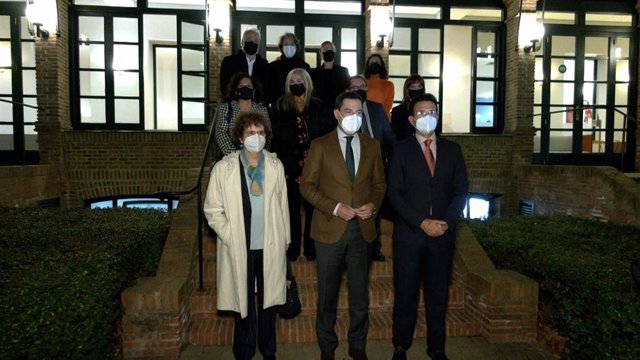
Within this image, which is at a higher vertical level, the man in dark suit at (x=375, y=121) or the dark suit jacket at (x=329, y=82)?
the dark suit jacket at (x=329, y=82)

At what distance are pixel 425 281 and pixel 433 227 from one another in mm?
490

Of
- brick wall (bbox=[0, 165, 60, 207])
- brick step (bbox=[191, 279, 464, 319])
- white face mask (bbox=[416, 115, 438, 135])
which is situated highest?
white face mask (bbox=[416, 115, 438, 135])

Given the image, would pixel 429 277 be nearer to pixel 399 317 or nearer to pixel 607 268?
pixel 399 317

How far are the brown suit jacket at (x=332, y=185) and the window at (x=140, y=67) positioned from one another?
305 inches

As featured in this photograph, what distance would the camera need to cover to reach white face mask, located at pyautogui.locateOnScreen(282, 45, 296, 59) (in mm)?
5867

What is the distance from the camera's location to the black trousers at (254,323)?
3.64 m

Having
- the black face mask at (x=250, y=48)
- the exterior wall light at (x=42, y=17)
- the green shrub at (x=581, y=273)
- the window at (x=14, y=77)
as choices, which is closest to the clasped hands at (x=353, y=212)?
the green shrub at (x=581, y=273)

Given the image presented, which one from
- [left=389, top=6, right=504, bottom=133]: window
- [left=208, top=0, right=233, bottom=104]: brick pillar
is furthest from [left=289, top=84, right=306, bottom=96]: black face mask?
[left=389, top=6, right=504, bottom=133]: window

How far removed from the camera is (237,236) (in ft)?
11.7

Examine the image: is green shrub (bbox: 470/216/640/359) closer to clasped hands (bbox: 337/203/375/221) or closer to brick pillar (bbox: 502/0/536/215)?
clasped hands (bbox: 337/203/375/221)

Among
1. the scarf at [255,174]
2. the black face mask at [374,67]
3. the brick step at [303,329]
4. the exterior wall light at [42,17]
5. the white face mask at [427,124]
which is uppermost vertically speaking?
the exterior wall light at [42,17]

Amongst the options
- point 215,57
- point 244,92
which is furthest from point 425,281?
point 215,57

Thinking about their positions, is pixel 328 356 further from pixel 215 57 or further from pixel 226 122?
pixel 215 57

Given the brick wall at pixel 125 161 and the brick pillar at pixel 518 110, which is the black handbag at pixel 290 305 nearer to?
the brick wall at pixel 125 161
